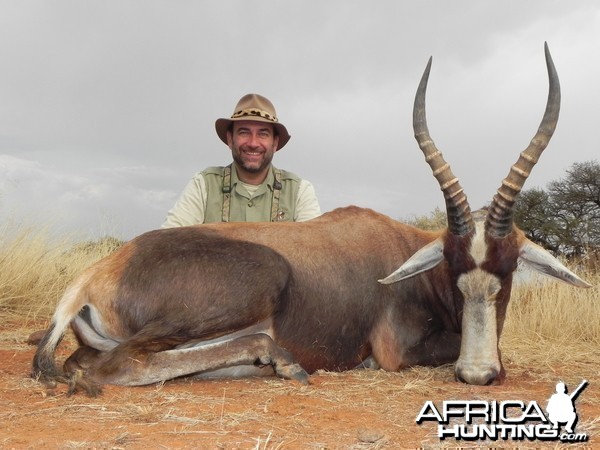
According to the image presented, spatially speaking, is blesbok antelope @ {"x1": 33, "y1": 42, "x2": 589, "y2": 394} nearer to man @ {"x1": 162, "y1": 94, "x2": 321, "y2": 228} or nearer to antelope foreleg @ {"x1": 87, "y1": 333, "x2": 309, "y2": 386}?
antelope foreleg @ {"x1": 87, "y1": 333, "x2": 309, "y2": 386}

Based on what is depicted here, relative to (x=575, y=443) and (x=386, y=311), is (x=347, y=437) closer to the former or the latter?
(x=575, y=443)

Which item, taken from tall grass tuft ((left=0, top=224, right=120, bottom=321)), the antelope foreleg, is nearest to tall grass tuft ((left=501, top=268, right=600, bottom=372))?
the antelope foreleg

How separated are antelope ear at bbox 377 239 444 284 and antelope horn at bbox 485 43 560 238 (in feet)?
1.37

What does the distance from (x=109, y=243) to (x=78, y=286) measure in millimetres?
9515

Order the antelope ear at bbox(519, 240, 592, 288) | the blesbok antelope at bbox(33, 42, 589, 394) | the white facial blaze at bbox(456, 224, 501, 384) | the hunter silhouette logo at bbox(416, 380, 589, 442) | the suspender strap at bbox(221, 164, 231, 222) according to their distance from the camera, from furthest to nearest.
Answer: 1. the suspender strap at bbox(221, 164, 231, 222)
2. the antelope ear at bbox(519, 240, 592, 288)
3. the white facial blaze at bbox(456, 224, 501, 384)
4. the blesbok antelope at bbox(33, 42, 589, 394)
5. the hunter silhouette logo at bbox(416, 380, 589, 442)

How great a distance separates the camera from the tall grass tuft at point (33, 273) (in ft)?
30.3

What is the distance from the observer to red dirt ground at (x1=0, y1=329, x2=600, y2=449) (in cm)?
310

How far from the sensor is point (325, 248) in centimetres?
531

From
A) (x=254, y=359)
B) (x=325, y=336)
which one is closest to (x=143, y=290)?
(x=254, y=359)

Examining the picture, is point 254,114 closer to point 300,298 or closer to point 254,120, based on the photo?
point 254,120

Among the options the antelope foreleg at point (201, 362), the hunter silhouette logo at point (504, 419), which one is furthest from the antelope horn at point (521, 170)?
the antelope foreleg at point (201, 362)

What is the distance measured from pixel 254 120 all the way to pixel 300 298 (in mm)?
3202

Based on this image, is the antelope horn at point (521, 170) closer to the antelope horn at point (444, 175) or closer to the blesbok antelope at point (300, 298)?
the blesbok antelope at point (300, 298)

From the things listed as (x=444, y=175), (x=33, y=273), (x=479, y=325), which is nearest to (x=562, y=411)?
(x=479, y=325)
